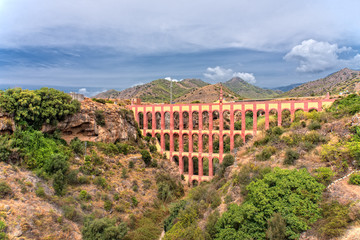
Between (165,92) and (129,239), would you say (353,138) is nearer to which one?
(129,239)

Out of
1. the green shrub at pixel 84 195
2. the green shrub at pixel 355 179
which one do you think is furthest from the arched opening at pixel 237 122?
the green shrub at pixel 355 179

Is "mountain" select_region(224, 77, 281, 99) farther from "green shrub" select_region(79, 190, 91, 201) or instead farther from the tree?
the tree

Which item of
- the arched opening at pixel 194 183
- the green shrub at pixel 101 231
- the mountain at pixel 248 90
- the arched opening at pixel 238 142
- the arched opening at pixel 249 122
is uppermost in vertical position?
the mountain at pixel 248 90

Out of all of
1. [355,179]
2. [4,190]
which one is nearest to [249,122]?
[355,179]

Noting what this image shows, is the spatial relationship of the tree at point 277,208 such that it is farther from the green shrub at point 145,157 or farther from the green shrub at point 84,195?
the green shrub at point 145,157

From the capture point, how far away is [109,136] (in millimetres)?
37125

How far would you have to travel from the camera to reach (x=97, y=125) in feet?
118

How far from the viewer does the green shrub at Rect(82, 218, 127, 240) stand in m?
20.0

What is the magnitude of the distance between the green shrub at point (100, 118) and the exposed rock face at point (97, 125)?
1.17 ft

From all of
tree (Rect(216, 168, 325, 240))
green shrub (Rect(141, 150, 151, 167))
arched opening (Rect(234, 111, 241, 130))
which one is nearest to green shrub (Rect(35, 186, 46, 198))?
tree (Rect(216, 168, 325, 240))

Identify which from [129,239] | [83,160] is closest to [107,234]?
[129,239]

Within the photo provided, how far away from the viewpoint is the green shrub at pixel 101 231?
65.8 ft

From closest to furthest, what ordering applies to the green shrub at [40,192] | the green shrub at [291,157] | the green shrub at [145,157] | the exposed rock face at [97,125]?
the green shrub at [291,157] → the green shrub at [40,192] → the exposed rock face at [97,125] → the green shrub at [145,157]

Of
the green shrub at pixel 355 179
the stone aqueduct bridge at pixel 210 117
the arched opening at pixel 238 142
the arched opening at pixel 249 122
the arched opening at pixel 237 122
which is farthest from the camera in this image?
the arched opening at pixel 249 122
